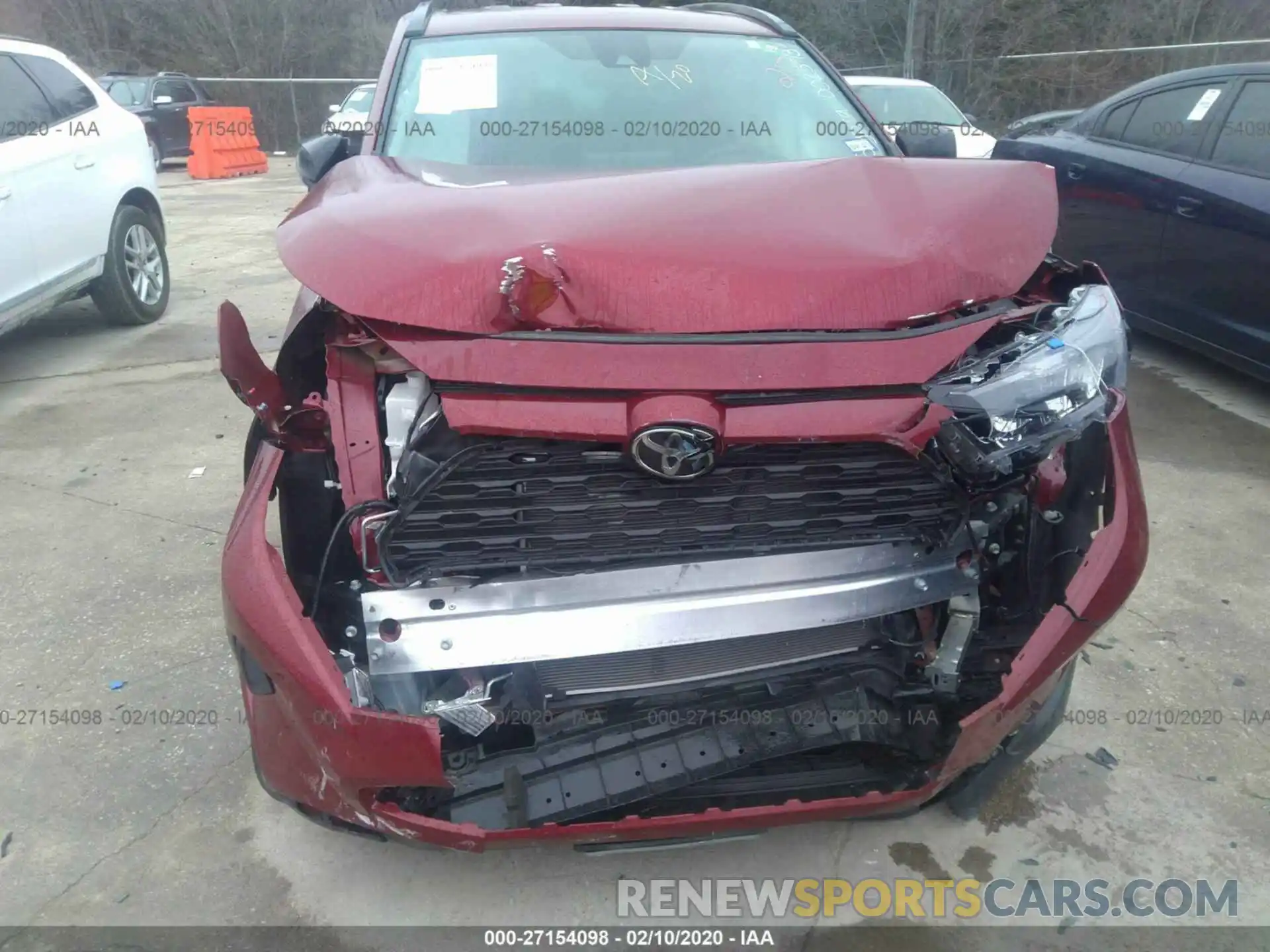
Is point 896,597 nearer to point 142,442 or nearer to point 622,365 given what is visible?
point 622,365

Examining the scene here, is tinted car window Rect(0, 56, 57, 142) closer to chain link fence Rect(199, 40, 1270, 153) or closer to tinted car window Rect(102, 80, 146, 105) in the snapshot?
tinted car window Rect(102, 80, 146, 105)

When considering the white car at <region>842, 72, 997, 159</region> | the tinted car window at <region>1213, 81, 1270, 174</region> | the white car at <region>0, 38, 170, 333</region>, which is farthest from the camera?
the white car at <region>842, 72, 997, 159</region>

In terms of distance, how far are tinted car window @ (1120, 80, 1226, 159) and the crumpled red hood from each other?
3534 mm

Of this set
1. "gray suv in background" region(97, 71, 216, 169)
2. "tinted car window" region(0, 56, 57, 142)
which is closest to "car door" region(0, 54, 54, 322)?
"tinted car window" region(0, 56, 57, 142)

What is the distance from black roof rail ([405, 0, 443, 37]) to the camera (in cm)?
319

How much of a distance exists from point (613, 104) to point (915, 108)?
255 inches

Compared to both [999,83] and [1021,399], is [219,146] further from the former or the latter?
[1021,399]

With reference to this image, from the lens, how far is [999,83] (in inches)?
685

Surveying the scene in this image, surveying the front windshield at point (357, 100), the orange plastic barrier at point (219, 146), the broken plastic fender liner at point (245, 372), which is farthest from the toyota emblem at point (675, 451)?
the orange plastic barrier at point (219, 146)

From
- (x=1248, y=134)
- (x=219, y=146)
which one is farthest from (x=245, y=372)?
(x=219, y=146)

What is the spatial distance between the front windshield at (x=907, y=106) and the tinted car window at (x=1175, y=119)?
3.21 m

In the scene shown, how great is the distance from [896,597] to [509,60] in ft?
7.22

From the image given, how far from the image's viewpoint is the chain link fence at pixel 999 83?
13969 mm

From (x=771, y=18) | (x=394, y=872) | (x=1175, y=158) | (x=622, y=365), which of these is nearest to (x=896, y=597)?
(x=622, y=365)
